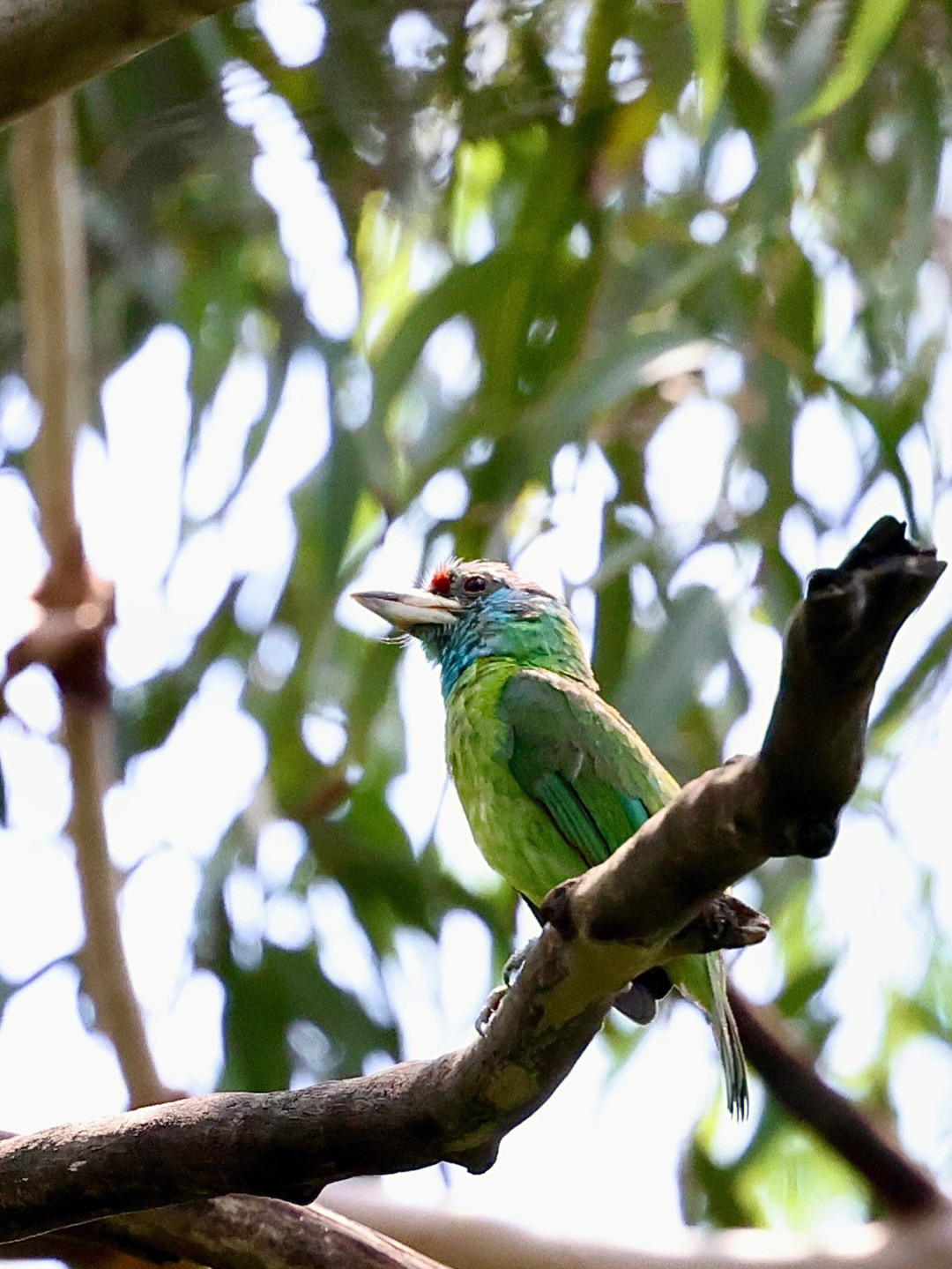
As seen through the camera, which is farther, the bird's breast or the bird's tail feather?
the bird's breast

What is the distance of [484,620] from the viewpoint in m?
3.49

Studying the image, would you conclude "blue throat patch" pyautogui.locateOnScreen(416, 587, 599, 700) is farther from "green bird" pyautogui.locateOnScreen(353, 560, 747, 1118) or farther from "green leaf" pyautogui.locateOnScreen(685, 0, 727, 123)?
"green leaf" pyautogui.locateOnScreen(685, 0, 727, 123)

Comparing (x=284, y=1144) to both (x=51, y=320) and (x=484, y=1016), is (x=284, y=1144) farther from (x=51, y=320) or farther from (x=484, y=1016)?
(x=51, y=320)

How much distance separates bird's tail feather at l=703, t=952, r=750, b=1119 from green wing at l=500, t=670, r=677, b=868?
253 millimetres

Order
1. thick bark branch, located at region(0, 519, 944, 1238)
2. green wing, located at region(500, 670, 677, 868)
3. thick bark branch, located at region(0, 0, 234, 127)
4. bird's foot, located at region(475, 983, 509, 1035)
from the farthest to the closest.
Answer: green wing, located at region(500, 670, 677, 868), bird's foot, located at region(475, 983, 509, 1035), thick bark branch, located at region(0, 0, 234, 127), thick bark branch, located at region(0, 519, 944, 1238)

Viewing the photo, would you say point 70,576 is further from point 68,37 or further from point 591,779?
point 68,37

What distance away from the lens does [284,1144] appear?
1.92m

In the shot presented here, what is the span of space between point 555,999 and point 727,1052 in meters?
1.03

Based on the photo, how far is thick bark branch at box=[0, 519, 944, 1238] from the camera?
1.21 m

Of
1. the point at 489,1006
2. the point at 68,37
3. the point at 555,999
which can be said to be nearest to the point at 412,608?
the point at 489,1006

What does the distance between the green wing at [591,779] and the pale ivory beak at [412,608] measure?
0.57 meters

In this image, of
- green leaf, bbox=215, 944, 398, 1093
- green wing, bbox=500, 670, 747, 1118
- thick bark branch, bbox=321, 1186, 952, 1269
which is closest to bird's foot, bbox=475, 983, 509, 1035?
green wing, bbox=500, 670, 747, 1118

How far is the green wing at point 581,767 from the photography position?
111 inches

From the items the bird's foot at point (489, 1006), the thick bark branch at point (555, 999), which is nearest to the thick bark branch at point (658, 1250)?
the bird's foot at point (489, 1006)
